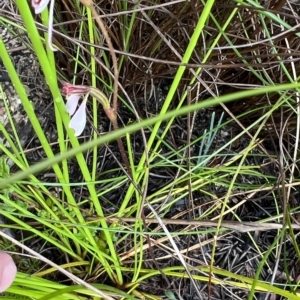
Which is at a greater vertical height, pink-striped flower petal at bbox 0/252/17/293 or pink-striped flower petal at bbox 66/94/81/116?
pink-striped flower petal at bbox 66/94/81/116

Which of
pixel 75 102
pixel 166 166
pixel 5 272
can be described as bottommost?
pixel 166 166

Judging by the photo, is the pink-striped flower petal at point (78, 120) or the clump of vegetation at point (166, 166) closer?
the pink-striped flower petal at point (78, 120)

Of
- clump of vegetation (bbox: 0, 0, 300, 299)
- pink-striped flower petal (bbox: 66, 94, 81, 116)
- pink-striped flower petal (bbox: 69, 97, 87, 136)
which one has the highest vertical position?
pink-striped flower petal (bbox: 66, 94, 81, 116)

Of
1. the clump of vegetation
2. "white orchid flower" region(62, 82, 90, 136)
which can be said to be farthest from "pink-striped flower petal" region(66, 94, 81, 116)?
the clump of vegetation

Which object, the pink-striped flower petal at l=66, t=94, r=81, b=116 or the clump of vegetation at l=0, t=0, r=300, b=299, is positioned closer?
the pink-striped flower petal at l=66, t=94, r=81, b=116

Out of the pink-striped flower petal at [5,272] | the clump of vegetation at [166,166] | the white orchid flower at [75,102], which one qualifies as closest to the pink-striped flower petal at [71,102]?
the white orchid flower at [75,102]

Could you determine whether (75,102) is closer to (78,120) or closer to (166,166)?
(78,120)

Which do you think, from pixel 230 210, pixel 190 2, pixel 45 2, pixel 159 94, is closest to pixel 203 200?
pixel 230 210

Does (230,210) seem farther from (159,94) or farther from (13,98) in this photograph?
(13,98)

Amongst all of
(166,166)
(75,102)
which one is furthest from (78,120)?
(166,166)

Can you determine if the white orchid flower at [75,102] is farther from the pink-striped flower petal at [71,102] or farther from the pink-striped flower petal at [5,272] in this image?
the pink-striped flower petal at [5,272]

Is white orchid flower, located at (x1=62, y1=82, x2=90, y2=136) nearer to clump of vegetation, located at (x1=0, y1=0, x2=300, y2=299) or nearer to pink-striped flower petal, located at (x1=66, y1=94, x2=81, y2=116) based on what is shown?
pink-striped flower petal, located at (x1=66, y1=94, x2=81, y2=116)
